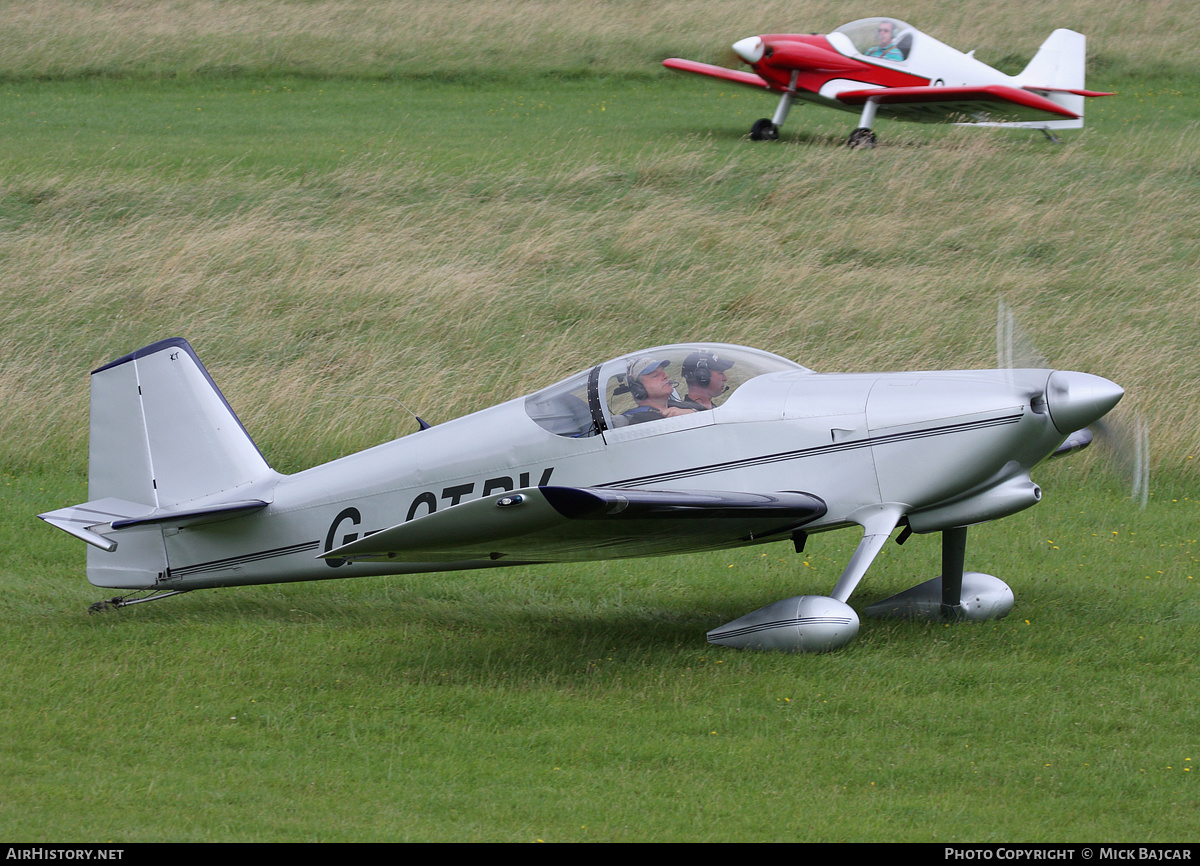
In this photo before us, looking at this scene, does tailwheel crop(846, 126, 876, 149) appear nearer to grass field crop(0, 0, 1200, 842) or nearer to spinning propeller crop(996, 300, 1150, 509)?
grass field crop(0, 0, 1200, 842)

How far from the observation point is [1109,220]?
739 inches

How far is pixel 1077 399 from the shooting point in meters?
6.96

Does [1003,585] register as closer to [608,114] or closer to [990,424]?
[990,424]

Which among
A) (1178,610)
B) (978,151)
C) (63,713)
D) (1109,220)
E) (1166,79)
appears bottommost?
(63,713)

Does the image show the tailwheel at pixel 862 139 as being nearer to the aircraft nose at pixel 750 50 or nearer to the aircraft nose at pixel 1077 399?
the aircraft nose at pixel 750 50

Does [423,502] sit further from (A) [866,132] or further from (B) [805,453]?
(A) [866,132]

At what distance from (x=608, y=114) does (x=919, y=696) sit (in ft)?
69.3

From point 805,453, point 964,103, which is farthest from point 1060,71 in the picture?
point 805,453

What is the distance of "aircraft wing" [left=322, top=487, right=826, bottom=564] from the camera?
6.20 m

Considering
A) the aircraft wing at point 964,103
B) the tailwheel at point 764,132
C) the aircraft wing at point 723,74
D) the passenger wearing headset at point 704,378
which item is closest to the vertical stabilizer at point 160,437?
the passenger wearing headset at point 704,378

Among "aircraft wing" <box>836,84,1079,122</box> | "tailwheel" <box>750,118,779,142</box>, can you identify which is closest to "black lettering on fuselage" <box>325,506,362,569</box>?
"tailwheel" <box>750,118,779,142</box>

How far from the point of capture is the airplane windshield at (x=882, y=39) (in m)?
23.3

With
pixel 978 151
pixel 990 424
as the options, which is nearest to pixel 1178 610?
pixel 990 424

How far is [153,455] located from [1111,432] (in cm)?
634
